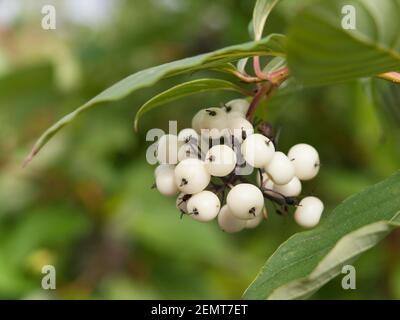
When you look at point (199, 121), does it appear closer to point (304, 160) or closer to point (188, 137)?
point (188, 137)

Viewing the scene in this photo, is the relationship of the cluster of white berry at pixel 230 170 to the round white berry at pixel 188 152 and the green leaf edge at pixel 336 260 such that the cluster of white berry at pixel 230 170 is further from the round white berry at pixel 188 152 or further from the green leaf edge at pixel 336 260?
the green leaf edge at pixel 336 260

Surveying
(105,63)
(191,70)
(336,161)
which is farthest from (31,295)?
(191,70)

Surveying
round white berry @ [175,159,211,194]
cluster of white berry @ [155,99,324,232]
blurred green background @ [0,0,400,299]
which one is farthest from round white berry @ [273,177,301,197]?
blurred green background @ [0,0,400,299]

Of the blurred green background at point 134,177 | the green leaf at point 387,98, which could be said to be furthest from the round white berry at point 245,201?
the blurred green background at point 134,177

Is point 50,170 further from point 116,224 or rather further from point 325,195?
point 325,195

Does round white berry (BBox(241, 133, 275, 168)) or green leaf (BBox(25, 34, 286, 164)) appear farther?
round white berry (BBox(241, 133, 275, 168))

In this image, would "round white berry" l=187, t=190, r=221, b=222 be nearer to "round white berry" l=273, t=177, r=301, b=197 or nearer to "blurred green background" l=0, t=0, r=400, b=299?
"round white berry" l=273, t=177, r=301, b=197

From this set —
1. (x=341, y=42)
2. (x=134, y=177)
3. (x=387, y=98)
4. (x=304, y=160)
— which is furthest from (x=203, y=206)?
(x=134, y=177)
